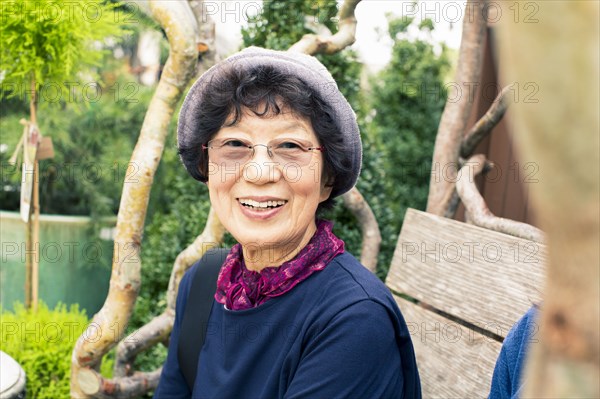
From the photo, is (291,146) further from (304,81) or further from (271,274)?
(271,274)

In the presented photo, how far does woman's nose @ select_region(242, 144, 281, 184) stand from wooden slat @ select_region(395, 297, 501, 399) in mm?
868

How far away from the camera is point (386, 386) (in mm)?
1682

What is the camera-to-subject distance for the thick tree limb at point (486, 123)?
2.89 metres

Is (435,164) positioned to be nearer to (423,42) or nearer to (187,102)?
(187,102)

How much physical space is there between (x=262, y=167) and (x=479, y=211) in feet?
3.81

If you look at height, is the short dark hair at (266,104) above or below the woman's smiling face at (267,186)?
above

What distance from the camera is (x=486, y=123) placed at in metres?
3.00

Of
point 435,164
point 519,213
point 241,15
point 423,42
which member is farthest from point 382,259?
point 423,42

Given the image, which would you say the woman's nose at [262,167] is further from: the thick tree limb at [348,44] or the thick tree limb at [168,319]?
the thick tree limb at [168,319]

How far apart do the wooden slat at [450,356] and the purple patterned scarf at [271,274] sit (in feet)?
1.85

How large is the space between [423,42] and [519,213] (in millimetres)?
1870

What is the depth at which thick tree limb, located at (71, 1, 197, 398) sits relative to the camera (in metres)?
2.65

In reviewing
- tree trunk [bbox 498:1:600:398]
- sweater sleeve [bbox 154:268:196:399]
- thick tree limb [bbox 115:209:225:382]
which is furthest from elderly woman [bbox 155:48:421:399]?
tree trunk [bbox 498:1:600:398]

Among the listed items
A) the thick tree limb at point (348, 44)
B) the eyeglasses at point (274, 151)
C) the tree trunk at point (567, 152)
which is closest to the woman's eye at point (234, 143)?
the eyeglasses at point (274, 151)
